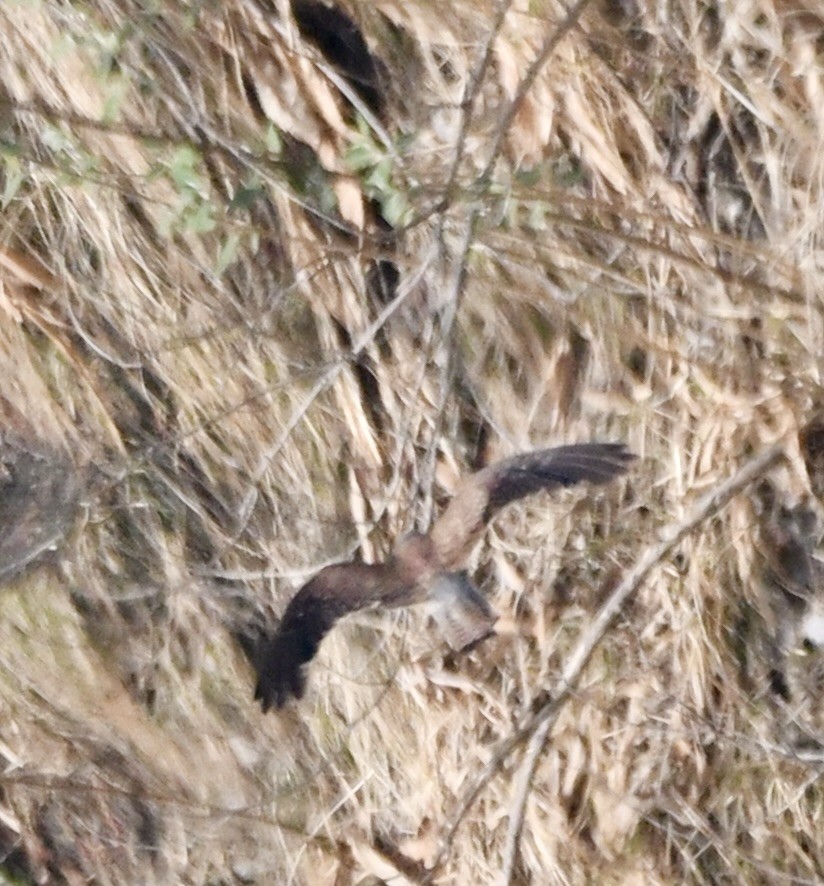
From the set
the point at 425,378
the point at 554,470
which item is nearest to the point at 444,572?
the point at 554,470

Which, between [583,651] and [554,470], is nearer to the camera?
[554,470]

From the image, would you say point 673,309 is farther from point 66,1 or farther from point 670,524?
point 66,1

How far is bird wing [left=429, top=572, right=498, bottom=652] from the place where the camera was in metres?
1.02

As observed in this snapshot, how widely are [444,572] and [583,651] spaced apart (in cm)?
22

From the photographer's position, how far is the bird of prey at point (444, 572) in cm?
98

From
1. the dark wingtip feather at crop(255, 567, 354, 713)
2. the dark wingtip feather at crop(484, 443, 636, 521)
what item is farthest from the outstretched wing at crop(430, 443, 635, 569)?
the dark wingtip feather at crop(255, 567, 354, 713)

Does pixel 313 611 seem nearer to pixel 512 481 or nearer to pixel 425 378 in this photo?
pixel 512 481

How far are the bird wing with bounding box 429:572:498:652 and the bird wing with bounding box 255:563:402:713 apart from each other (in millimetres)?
44

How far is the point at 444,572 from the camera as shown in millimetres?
1024

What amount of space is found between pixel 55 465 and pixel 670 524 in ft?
2.65

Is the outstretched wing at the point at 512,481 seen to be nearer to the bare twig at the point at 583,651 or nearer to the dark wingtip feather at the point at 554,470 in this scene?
the dark wingtip feather at the point at 554,470

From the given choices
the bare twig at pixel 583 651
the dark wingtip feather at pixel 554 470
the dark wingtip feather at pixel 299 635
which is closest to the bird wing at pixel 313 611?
the dark wingtip feather at pixel 299 635

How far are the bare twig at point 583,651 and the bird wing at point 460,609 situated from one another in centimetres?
16

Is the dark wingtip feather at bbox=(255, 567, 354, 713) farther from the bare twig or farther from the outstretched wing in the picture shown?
the bare twig
